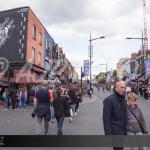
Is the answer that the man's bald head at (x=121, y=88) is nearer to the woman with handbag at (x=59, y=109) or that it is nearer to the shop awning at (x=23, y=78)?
the woman with handbag at (x=59, y=109)

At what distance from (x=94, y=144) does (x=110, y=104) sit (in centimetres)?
89

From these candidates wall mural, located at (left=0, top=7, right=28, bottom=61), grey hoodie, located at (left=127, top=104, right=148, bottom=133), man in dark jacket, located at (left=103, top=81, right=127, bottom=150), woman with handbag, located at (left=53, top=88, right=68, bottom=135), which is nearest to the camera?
man in dark jacket, located at (left=103, top=81, right=127, bottom=150)

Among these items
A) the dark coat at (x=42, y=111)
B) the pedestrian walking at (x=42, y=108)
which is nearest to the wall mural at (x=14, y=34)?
→ the pedestrian walking at (x=42, y=108)

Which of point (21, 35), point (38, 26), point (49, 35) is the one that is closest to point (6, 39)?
point (21, 35)

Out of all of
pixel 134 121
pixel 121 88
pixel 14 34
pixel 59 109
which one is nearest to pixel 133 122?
pixel 134 121

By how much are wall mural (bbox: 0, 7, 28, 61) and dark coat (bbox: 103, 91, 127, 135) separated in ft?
63.5

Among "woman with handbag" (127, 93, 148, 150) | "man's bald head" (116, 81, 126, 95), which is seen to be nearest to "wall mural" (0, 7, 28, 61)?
"woman with handbag" (127, 93, 148, 150)

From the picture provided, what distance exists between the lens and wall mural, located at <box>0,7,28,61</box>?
22378mm

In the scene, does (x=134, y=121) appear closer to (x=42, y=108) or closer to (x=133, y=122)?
(x=133, y=122)

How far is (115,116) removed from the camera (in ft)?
→ 12.1

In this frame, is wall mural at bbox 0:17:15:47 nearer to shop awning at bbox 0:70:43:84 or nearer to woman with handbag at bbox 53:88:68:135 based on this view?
shop awning at bbox 0:70:43:84

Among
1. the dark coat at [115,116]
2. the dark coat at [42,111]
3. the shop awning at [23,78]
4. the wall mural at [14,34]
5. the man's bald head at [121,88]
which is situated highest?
the wall mural at [14,34]

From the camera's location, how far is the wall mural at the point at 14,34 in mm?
22378

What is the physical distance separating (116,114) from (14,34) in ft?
71.5
